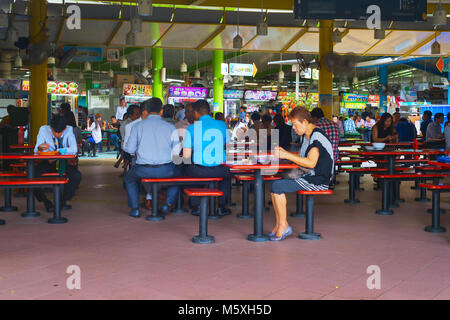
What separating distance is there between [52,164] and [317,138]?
4317 millimetres

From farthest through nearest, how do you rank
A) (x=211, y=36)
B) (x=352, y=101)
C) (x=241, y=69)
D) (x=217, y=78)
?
(x=352, y=101) < (x=217, y=78) < (x=241, y=69) < (x=211, y=36)

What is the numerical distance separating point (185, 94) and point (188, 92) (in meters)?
0.19

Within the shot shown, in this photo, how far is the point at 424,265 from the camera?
4.75m

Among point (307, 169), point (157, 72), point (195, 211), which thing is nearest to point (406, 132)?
point (195, 211)

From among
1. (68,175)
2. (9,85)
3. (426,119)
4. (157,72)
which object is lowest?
(68,175)

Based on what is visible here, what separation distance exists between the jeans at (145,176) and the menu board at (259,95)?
18257 millimetres

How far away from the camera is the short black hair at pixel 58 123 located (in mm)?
7430

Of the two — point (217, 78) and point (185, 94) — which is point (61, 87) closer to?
point (185, 94)

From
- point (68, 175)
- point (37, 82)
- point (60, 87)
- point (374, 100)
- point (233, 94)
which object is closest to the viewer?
point (68, 175)

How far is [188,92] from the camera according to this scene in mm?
22344

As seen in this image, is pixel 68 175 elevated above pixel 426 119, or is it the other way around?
pixel 426 119

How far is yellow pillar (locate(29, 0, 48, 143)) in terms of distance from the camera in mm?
10266

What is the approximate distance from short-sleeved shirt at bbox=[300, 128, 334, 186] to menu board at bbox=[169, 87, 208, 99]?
16444 mm

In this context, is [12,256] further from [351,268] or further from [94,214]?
[351,268]
